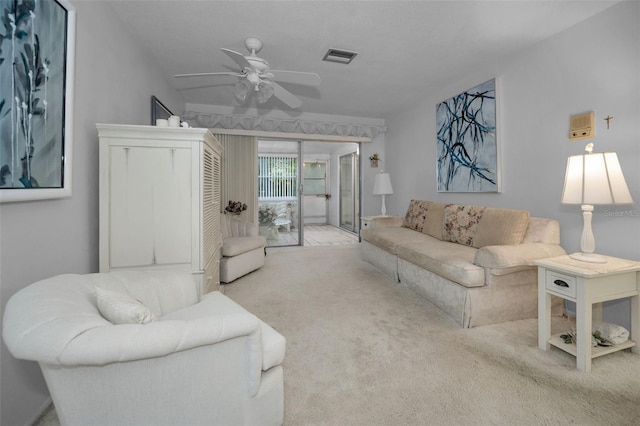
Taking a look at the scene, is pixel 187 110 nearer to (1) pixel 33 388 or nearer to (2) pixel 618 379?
(1) pixel 33 388

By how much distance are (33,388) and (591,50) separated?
4.17 meters

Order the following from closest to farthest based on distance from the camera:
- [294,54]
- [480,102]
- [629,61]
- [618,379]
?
[618,379], [629,61], [294,54], [480,102]

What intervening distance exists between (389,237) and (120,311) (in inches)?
114

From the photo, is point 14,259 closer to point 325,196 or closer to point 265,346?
point 265,346

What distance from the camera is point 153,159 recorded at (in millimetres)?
1840

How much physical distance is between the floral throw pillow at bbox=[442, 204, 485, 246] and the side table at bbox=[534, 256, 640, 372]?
3.27 feet

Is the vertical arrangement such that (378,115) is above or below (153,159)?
above

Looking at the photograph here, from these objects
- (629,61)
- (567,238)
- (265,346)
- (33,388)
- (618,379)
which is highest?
(629,61)

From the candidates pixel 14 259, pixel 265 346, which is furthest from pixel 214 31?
pixel 265 346

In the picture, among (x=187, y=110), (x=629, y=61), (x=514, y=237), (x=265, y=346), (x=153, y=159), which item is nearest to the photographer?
(x=265, y=346)

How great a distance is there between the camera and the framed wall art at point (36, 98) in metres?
1.15

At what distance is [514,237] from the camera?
2398 millimetres

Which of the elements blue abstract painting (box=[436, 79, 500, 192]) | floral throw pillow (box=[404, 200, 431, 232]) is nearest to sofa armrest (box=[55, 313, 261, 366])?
blue abstract painting (box=[436, 79, 500, 192])

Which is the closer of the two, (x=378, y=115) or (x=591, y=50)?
(x=591, y=50)
